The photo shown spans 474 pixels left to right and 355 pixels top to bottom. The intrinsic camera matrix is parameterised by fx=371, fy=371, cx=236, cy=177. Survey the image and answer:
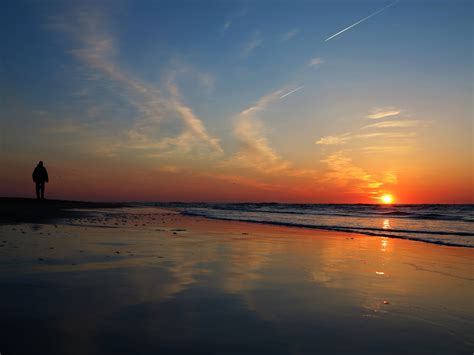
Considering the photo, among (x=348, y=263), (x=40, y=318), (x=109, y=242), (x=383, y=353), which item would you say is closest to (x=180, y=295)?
(x=40, y=318)

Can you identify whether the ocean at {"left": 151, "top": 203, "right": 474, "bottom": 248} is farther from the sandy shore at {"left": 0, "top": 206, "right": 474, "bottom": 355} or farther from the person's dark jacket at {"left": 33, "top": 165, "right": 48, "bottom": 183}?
the person's dark jacket at {"left": 33, "top": 165, "right": 48, "bottom": 183}

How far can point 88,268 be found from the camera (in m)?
5.64

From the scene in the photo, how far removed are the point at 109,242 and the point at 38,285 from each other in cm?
414

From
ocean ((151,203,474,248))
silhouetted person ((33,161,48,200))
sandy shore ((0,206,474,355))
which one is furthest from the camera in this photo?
silhouetted person ((33,161,48,200))

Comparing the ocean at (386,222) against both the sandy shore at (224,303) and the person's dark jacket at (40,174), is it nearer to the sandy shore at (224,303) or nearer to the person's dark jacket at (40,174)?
the sandy shore at (224,303)

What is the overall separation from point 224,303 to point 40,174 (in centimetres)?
2422

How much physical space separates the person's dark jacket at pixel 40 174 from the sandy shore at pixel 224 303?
1884 cm

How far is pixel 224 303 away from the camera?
413 centimetres

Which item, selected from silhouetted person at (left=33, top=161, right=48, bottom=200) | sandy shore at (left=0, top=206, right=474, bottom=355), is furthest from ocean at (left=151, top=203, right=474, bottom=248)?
silhouetted person at (left=33, top=161, right=48, bottom=200)

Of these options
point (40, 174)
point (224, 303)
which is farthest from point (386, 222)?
point (40, 174)

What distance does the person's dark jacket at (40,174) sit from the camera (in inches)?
960

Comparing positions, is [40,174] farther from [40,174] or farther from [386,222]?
[386,222]

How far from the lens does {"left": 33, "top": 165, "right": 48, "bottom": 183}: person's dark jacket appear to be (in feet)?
80.0

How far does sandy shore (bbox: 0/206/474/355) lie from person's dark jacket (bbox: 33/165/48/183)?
18.8 metres
